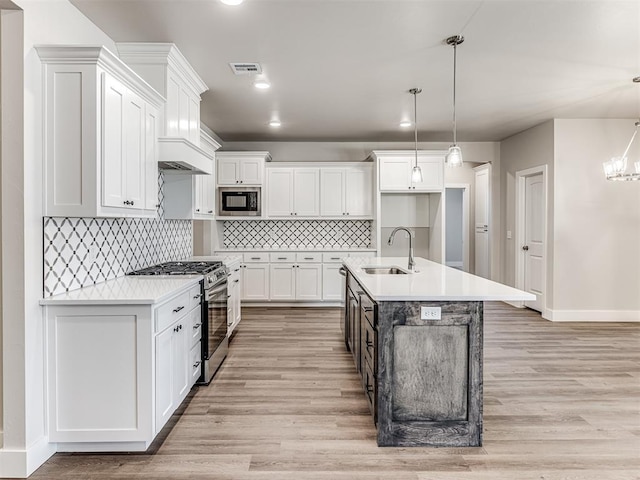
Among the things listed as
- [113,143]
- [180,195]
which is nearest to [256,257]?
[180,195]

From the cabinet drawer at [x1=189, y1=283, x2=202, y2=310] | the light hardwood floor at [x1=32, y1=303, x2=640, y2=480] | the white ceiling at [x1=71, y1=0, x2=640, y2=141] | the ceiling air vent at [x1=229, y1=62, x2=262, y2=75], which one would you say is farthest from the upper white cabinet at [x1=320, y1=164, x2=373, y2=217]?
the cabinet drawer at [x1=189, y1=283, x2=202, y2=310]

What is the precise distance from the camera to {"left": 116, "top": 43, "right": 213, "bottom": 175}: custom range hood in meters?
3.15

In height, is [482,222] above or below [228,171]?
below

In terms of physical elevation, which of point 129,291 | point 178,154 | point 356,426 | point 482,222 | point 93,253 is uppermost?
point 178,154

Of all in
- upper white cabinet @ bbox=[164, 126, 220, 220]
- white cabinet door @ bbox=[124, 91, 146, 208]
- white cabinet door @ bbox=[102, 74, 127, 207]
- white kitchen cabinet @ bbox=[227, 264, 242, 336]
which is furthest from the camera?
white kitchen cabinet @ bbox=[227, 264, 242, 336]

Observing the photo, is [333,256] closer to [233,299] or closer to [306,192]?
[306,192]

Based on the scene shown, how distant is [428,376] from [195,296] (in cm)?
175

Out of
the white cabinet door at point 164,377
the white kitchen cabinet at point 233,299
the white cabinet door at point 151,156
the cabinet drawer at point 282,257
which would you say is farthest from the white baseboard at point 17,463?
the cabinet drawer at point 282,257

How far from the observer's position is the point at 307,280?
6.20 m

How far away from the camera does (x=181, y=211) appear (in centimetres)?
401

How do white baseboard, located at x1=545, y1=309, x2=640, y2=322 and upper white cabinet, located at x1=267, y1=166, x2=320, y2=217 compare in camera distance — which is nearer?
white baseboard, located at x1=545, y1=309, x2=640, y2=322

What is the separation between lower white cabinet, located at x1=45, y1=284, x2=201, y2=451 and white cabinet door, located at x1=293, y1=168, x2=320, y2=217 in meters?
4.23

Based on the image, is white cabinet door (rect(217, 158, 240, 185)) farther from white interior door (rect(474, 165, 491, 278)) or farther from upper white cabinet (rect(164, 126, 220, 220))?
white interior door (rect(474, 165, 491, 278))

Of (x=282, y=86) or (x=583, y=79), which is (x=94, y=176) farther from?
(x=583, y=79)
